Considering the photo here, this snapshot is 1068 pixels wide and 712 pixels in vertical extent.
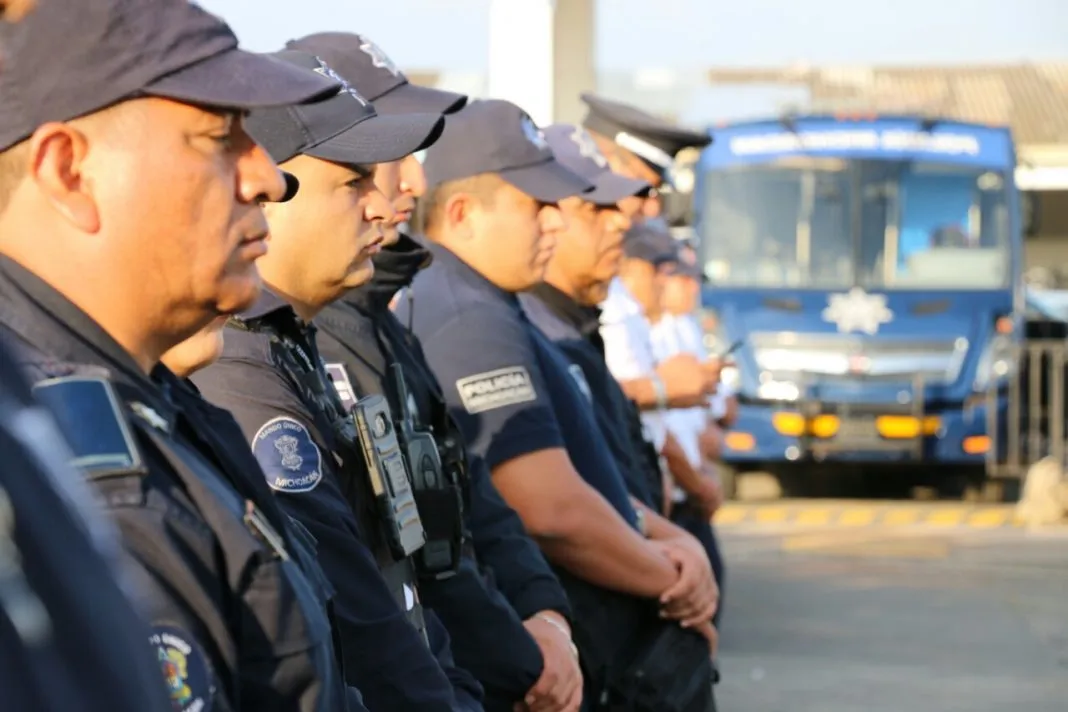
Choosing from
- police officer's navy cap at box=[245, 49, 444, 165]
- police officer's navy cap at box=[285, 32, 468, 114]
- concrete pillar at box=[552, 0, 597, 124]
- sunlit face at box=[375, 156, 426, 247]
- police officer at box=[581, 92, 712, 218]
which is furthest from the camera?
concrete pillar at box=[552, 0, 597, 124]

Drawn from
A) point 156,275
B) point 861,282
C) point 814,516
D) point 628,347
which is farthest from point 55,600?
point 861,282

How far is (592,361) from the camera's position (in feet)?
16.1

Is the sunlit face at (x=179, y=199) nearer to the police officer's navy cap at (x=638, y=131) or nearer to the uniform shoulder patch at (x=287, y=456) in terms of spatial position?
the uniform shoulder patch at (x=287, y=456)

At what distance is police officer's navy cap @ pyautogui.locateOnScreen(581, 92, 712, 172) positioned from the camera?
6.45m

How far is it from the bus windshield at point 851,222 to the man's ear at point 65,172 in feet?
43.5

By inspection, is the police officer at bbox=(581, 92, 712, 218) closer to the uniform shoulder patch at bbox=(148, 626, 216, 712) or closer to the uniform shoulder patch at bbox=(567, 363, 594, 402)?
the uniform shoulder patch at bbox=(567, 363, 594, 402)

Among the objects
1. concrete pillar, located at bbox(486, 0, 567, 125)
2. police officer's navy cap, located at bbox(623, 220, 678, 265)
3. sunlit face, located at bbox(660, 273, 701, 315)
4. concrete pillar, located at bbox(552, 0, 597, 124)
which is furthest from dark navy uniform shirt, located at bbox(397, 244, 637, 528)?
concrete pillar, located at bbox(552, 0, 597, 124)

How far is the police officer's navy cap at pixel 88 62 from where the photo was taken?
6.08 ft

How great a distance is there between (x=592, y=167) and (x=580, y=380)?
81cm

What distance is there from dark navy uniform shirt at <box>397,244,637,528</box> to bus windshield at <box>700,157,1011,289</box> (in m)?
10.8

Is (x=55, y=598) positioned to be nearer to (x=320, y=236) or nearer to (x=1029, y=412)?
(x=320, y=236)

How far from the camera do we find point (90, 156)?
1875 mm

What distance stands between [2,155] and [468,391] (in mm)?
2163

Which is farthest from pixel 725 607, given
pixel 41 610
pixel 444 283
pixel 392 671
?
pixel 41 610
